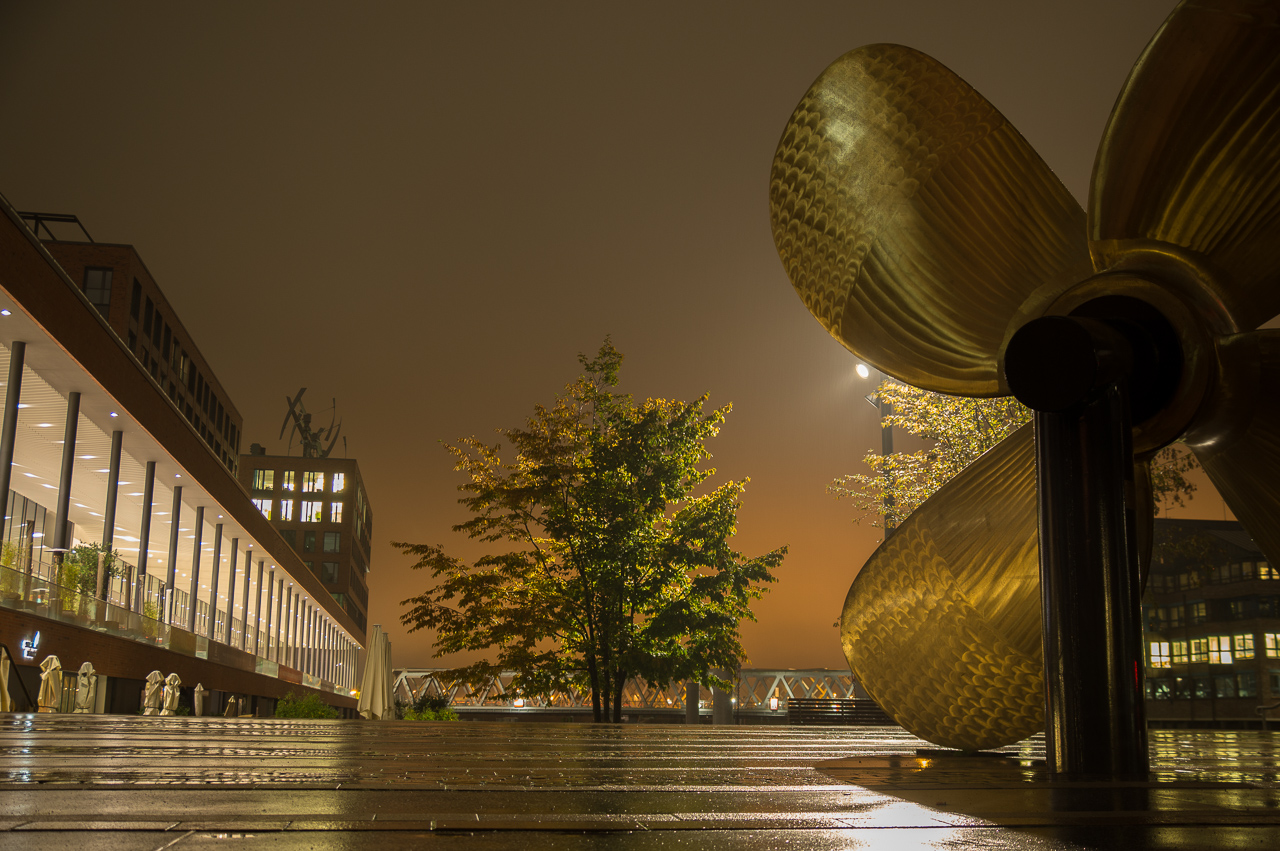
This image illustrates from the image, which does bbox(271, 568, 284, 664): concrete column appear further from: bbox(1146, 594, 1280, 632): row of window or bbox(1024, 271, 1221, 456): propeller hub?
bbox(1024, 271, 1221, 456): propeller hub

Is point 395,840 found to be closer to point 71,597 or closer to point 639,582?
point 639,582

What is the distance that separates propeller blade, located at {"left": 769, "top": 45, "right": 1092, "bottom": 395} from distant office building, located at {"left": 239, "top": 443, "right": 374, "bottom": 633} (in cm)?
8847

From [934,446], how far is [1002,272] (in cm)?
1643

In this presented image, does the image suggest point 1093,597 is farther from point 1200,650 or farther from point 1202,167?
point 1200,650

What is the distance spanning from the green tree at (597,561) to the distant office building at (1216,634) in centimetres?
836

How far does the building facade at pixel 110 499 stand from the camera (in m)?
16.7

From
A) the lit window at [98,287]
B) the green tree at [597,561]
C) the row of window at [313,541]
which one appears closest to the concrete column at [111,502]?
the green tree at [597,561]

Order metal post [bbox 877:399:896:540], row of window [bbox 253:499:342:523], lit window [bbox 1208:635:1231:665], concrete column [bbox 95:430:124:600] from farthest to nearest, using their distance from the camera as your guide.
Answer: row of window [bbox 253:499:342:523] < lit window [bbox 1208:635:1231:665] < concrete column [bbox 95:430:124:600] < metal post [bbox 877:399:896:540]

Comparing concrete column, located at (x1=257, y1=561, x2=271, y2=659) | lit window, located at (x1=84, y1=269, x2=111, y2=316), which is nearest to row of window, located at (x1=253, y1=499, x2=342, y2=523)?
concrete column, located at (x1=257, y1=561, x2=271, y2=659)

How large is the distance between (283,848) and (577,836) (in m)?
0.40

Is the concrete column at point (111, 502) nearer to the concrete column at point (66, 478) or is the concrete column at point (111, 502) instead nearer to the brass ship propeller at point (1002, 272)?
the concrete column at point (66, 478)

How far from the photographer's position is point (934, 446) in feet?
65.2

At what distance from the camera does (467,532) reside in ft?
62.5

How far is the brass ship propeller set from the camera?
10.4 ft
